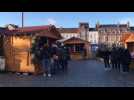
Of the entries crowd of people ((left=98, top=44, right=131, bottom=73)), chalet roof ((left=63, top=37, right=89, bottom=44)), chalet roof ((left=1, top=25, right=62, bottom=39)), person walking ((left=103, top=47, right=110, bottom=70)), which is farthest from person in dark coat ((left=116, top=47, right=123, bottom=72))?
chalet roof ((left=1, top=25, right=62, bottom=39))

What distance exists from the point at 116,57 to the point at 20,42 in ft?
3.76

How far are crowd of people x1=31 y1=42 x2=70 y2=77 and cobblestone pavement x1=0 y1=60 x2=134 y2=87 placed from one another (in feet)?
0.28

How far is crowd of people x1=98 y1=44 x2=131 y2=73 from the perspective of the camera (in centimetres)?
562

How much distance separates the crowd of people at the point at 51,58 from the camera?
5605 millimetres

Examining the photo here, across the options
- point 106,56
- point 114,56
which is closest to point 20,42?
point 106,56

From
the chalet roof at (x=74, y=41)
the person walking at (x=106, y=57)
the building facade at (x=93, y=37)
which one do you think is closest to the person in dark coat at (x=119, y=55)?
the person walking at (x=106, y=57)

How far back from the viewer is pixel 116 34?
566cm

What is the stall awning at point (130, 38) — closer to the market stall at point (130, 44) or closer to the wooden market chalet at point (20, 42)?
the market stall at point (130, 44)

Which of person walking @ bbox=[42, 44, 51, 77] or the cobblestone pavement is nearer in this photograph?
the cobblestone pavement

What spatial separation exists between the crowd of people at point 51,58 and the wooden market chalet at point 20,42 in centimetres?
10

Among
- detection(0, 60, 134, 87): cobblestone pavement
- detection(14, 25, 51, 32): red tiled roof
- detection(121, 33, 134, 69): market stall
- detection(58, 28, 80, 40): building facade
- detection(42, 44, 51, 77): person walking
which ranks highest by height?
detection(14, 25, 51, 32): red tiled roof

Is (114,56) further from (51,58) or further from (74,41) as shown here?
(51,58)

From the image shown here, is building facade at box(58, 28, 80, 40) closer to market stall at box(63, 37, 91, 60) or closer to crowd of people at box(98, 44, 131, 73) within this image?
market stall at box(63, 37, 91, 60)
